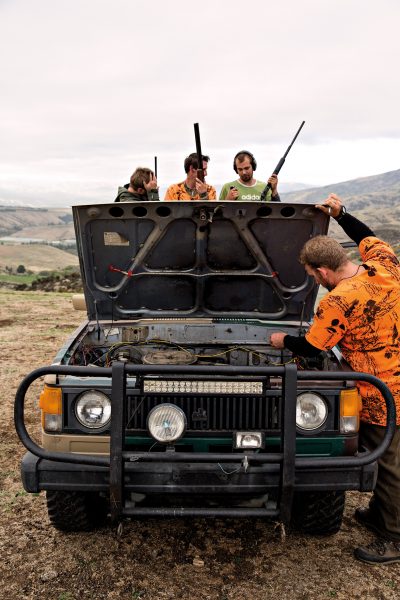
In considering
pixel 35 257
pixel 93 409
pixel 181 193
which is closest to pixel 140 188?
pixel 181 193

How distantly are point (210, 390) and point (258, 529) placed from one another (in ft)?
4.39

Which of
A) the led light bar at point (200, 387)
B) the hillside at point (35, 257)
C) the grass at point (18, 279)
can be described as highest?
the led light bar at point (200, 387)

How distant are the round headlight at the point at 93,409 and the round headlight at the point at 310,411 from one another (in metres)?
1.09

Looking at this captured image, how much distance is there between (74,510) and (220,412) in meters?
1.17

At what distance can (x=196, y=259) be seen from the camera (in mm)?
4508

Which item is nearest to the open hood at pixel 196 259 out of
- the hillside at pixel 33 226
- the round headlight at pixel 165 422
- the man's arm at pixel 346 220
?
the man's arm at pixel 346 220

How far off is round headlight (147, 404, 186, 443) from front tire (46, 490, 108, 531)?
75cm

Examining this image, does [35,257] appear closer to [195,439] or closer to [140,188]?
[140,188]

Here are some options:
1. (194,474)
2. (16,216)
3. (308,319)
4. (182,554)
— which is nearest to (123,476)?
(194,474)

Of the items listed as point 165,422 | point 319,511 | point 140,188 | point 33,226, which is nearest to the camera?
point 165,422

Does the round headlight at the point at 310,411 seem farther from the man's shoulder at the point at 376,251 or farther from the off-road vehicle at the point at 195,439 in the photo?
the man's shoulder at the point at 376,251

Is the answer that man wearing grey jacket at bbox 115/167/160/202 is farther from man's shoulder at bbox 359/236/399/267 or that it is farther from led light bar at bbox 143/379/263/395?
led light bar at bbox 143/379/263/395

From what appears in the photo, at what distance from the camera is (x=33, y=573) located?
319cm

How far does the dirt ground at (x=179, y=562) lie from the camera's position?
306 cm
